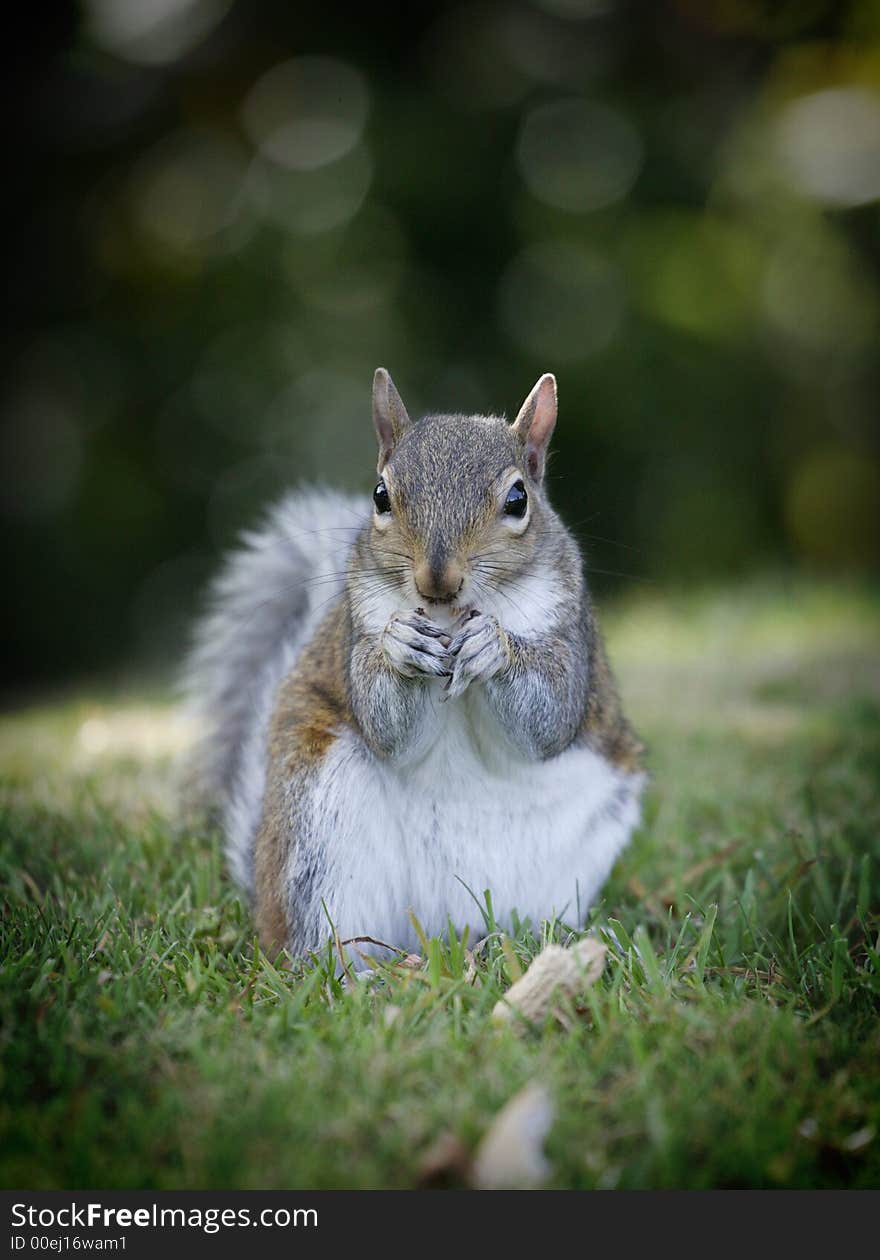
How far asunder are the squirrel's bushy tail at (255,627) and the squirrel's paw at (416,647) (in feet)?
2.11

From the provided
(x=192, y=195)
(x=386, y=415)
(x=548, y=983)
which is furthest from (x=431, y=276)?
(x=548, y=983)

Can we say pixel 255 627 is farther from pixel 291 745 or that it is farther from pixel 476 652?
pixel 476 652

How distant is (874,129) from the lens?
5.66m

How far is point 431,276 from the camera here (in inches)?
246

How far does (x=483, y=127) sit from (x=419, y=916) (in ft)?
17.4

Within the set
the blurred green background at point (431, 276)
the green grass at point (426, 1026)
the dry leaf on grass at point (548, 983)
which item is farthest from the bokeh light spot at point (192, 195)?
the dry leaf on grass at point (548, 983)

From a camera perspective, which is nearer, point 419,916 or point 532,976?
point 532,976

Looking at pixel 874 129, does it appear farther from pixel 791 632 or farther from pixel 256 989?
pixel 256 989

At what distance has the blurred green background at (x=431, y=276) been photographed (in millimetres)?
6035

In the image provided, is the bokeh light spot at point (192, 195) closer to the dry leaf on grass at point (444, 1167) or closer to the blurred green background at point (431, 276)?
the blurred green background at point (431, 276)

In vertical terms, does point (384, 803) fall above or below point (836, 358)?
below

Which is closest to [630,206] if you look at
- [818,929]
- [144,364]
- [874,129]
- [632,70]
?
[632,70]

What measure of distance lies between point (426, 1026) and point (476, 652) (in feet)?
1.64

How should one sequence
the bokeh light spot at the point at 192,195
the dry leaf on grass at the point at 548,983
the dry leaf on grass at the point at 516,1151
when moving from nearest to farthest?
the dry leaf on grass at the point at 516,1151 → the dry leaf on grass at the point at 548,983 → the bokeh light spot at the point at 192,195
